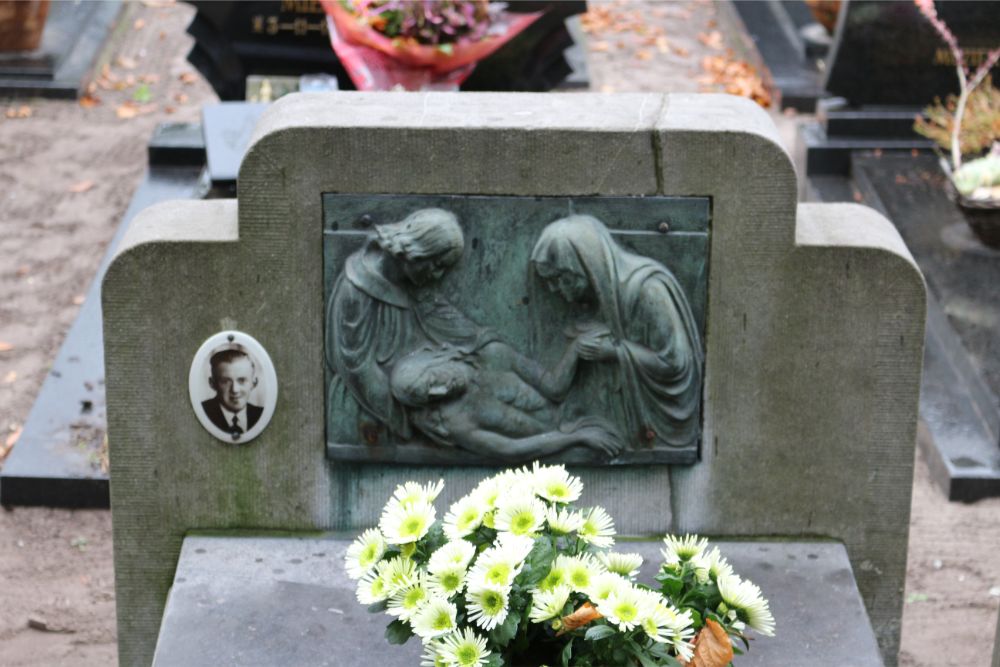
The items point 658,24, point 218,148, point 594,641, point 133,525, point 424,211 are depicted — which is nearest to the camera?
point 594,641

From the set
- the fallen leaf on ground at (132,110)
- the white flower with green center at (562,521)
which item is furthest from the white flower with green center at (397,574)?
the fallen leaf on ground at (132,110)

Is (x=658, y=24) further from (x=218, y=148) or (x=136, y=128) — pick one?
(x=218, y=148)

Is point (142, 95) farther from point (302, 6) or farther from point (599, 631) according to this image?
point (599, 631)

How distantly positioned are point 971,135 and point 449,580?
18.8 ft

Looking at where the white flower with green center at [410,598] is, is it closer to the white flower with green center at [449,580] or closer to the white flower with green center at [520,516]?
the white flower with green center at [449,580]

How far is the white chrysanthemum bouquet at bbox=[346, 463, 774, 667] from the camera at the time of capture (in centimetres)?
389

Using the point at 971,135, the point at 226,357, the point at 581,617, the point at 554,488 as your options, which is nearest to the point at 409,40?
the point at 971,135

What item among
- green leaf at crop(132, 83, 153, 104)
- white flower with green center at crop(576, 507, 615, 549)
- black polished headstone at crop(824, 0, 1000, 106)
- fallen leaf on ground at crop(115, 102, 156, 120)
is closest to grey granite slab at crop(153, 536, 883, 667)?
white flower with green center at crop(576, 507, 615, 549)

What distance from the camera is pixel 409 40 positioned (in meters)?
8.79

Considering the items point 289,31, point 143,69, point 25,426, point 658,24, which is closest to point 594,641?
point 25,426

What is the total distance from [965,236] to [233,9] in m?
4.41

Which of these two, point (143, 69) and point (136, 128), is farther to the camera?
point (143, 69)

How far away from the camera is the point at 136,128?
11.1 meters

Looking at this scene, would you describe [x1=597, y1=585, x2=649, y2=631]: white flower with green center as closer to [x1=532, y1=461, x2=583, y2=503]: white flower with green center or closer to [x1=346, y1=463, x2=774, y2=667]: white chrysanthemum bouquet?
[x1=346, y1=463, x2=774, y2=667]: white chrysanthemum bouquet
